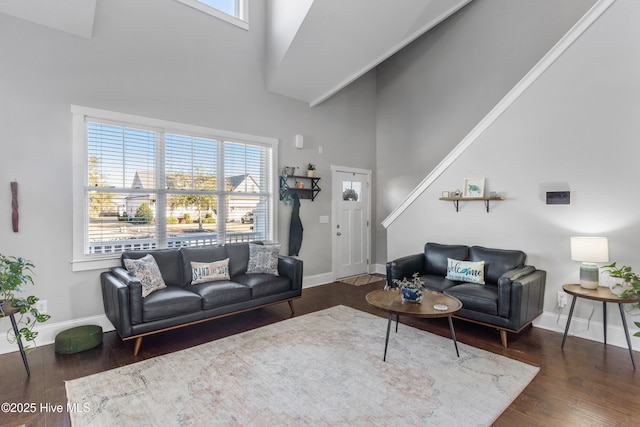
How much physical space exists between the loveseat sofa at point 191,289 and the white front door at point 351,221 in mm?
1877

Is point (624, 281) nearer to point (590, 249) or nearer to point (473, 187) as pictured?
point (590, 249)

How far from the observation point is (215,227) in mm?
4375

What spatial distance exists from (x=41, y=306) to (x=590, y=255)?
17.0 ft

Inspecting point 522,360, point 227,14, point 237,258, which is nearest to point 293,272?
point 237,258

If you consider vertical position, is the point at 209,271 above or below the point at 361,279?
above

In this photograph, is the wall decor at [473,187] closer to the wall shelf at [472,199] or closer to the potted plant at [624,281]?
the wall shelf at [472,199]

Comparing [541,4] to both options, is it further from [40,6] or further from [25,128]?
[25,128]

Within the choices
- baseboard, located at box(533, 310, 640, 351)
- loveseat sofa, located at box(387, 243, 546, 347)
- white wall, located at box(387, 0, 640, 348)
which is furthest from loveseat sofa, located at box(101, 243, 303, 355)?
baseboard, located at box(533, 310, 640, 351)

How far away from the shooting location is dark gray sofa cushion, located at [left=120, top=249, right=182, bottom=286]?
3576mm

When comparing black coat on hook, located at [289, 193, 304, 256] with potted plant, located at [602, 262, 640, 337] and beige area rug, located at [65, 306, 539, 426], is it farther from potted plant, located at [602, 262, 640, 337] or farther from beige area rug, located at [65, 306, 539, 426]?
potted plant, located at [602, 262, 640, 337]

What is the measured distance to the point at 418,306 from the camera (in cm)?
284

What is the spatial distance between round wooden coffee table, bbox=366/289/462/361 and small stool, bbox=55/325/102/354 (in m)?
2.58

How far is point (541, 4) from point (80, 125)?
582cm

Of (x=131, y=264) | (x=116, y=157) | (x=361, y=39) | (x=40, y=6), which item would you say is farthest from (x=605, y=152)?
(x=40, y=6)
